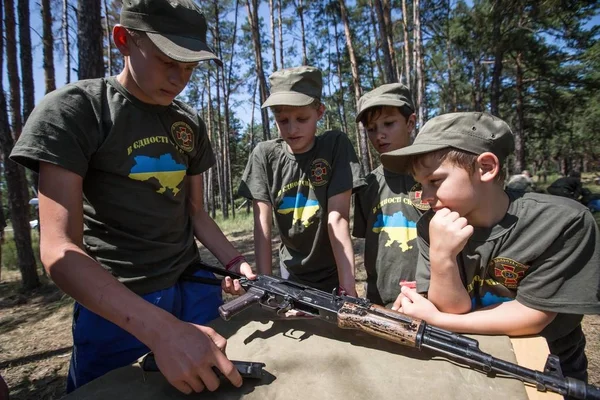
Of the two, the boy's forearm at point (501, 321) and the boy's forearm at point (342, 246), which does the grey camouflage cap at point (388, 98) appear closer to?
the boy's forearm at point (342, 246)

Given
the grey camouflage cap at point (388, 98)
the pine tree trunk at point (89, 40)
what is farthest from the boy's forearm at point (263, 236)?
the pine tree trunk at point (89, 40)

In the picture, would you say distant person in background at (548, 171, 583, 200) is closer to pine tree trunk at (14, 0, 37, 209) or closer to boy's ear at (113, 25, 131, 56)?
boy's ear at (113, 25, 131, 56)

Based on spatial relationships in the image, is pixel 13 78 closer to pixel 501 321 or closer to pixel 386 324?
pixel 386 324

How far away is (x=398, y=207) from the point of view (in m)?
2.17

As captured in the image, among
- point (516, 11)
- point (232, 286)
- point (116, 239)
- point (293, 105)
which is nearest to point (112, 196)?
point (116, 239)

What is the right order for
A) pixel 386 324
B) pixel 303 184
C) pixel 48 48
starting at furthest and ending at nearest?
pixel 48 48, pixel 303 184, pixel 386 324

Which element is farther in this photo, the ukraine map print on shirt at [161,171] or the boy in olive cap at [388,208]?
the boy in olive cap at [388,208]

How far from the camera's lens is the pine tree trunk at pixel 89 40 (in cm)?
319

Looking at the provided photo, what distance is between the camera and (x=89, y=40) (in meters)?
3.22

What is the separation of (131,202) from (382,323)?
45.8 inches

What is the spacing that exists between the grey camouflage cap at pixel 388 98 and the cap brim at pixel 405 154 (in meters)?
0.69

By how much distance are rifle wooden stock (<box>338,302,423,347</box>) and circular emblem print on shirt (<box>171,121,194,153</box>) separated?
1.12 m

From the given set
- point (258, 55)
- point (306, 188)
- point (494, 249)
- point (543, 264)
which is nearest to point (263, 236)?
point (306, 188)

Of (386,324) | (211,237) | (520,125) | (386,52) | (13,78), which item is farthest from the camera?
(520,125)
